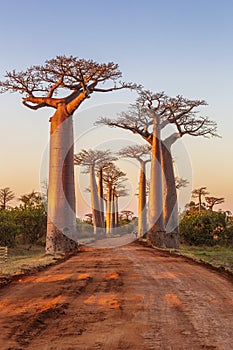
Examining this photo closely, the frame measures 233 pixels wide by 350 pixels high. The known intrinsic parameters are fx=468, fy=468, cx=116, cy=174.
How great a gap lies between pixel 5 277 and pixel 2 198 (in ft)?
114

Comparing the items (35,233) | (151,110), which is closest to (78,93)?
(151,110)

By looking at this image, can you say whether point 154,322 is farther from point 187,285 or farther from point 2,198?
point 2,198

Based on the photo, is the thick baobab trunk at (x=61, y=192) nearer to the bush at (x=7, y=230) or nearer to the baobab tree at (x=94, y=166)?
the bush at (x=7, y=230)

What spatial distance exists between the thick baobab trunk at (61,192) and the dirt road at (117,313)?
700cm

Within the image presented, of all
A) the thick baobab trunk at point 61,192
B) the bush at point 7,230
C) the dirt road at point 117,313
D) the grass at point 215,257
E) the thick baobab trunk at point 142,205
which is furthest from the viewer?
the thick baobab trunk at point 142,205

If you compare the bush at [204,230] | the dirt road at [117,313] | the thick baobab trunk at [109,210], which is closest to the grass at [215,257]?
the dirt road at [117,313]

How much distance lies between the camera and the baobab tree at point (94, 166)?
34156 mm

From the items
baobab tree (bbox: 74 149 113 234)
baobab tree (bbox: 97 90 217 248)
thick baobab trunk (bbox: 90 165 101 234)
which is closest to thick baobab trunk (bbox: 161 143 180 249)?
baobab tree (bbox: 97 90 217 248)

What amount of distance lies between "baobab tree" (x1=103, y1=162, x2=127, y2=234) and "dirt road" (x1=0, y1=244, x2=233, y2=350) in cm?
3188

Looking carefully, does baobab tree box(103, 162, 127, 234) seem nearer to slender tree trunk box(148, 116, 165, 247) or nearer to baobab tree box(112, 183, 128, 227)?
baobab tree box(112, 183, 128, 227)

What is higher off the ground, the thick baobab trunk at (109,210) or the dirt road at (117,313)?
the thick baobab trunk at (109,210)

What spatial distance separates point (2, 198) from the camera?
41188 mm

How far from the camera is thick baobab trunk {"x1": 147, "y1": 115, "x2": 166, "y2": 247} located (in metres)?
20.1

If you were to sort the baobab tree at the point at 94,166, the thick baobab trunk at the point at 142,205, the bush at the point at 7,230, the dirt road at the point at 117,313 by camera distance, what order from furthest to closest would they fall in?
the baobab tree at the point at 94,166 → the thick baobab trunk at the point at 142,205 → the bush at the point at 7,230 → the dirt road at the point at 117,313
